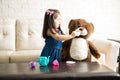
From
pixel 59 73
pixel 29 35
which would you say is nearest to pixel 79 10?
pixel 29 35

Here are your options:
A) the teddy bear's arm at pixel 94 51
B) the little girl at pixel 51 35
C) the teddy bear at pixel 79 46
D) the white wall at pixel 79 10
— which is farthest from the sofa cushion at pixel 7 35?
the teddy bear's arm at pixel 94 51

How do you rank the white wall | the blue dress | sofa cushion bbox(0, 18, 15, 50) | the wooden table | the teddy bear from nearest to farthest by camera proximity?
the wooden table, the teddy bear, the blue dress, sofa cushion bbox(0, 18, 15, 50), the white wall

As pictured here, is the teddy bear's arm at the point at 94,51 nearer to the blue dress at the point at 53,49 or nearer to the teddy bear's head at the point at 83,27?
the teddy bear's head at the point at 83,27

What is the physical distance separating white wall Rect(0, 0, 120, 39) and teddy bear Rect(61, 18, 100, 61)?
80 cm

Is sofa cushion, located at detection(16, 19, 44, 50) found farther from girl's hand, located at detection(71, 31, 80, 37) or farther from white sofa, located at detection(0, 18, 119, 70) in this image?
girl's hand, located at detection(71, 31, 80, 37)

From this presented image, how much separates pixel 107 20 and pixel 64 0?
28.1 inches

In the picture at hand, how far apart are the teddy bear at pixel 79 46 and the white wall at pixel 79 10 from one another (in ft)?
2.63

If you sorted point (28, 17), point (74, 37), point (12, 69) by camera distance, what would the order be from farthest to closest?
1. point (28, 17)
2. point (74, 37)
3. point (12, 69)

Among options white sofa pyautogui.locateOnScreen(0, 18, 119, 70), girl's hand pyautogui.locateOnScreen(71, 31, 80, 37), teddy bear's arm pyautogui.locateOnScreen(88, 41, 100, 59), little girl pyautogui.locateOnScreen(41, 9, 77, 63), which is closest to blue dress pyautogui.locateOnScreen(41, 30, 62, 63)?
little girl pyautogui.locateOnScreen(41, 9, 77, 63)

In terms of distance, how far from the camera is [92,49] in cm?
226

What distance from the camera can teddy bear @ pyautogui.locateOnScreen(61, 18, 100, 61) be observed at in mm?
2121

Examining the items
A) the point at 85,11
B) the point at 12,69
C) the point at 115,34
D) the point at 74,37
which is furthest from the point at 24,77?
the point at 115,34

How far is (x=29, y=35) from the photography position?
2895 mm

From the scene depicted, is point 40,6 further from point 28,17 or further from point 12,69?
point 12,69
